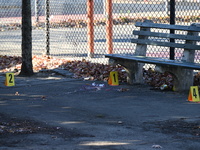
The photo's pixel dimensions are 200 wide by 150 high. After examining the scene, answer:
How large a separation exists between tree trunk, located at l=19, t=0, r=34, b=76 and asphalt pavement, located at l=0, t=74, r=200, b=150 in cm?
27

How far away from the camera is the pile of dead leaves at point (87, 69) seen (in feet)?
29.6

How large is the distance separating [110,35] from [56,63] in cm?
128

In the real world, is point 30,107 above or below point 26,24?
below

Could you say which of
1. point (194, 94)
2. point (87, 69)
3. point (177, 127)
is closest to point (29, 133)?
point (177, 127)

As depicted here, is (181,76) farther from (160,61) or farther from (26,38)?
(26,38)

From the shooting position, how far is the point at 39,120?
6582 mm

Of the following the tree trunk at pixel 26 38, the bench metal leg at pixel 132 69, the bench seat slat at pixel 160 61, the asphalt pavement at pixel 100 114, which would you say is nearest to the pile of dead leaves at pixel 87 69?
the bench metal leg at pixel 132 69

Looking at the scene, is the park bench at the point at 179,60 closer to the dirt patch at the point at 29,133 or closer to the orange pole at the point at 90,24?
the dirt patch at the point at 29,133

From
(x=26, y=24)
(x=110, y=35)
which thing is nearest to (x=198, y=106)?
(x=26, y=24)

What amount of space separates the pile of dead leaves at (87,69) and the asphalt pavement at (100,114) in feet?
1.13

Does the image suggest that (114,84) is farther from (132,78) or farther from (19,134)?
(19,134)

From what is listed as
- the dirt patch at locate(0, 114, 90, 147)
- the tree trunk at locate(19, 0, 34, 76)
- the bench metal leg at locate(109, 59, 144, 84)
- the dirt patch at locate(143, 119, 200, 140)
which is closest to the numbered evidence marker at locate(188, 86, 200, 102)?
the dirt patch at locate(143, 119, 200, 140)

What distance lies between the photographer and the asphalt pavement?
544 centimetres

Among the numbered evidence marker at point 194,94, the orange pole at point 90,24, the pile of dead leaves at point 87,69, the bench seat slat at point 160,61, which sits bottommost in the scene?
the numbered evidence marker at point 194,94
